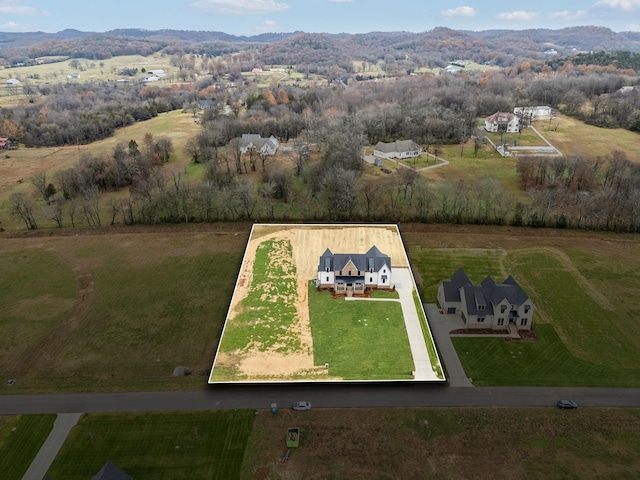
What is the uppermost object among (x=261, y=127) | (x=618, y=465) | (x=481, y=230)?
(x=261, y=127)

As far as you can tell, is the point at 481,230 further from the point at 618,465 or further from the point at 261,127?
the point at 261,127

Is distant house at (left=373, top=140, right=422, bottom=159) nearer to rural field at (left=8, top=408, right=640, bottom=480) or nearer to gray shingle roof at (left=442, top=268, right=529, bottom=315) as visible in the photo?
gray shingle roof at (left=442, top=268, right=529, bottom=315)

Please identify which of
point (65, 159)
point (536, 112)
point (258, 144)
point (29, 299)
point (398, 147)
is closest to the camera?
point (29, 299)

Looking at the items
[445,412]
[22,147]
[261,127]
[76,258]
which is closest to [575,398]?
[445,412]

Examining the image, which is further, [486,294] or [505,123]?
[505,123]

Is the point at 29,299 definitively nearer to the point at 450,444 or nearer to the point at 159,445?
the point at 159,445

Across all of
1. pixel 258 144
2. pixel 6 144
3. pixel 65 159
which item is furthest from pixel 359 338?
pixel 6 144

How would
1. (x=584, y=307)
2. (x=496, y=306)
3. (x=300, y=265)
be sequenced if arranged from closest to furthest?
(x=496, y=306), (x=584, y=307), (x=300, y=265)
